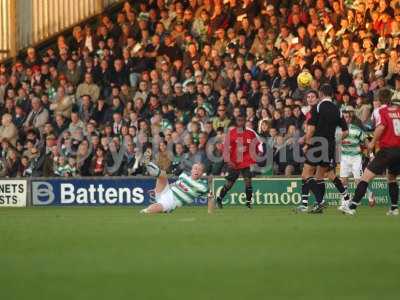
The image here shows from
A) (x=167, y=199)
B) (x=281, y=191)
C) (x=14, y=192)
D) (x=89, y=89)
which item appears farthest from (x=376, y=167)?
(x=89, y=89)

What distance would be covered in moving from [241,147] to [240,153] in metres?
0.19

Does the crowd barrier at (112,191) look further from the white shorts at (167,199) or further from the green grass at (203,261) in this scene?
the green grass at (203,261)

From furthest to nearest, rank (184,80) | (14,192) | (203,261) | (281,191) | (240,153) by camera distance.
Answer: (184,80) < (14,192) < (281,191) < (240,153) < (203,261)

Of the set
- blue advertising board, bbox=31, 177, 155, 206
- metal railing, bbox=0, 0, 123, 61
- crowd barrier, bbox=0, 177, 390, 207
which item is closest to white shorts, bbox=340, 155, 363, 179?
crowd barrier, bbox=0, 177, 390, 207

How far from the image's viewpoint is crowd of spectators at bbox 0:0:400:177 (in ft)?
80.7

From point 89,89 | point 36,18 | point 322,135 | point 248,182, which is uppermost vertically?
point 36,18

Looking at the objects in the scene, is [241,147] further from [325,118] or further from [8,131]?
[8,131]

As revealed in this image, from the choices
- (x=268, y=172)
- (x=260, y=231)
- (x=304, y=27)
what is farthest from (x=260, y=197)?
(x=260, y=231)

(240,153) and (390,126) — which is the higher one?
(390,126)

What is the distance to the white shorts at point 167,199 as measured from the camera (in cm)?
1969

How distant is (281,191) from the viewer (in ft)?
80.7

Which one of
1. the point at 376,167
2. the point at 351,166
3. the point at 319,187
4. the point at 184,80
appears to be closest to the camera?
the point at 376,167

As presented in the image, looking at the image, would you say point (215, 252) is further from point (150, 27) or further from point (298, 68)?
point (150, 27)

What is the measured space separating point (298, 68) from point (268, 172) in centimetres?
264
